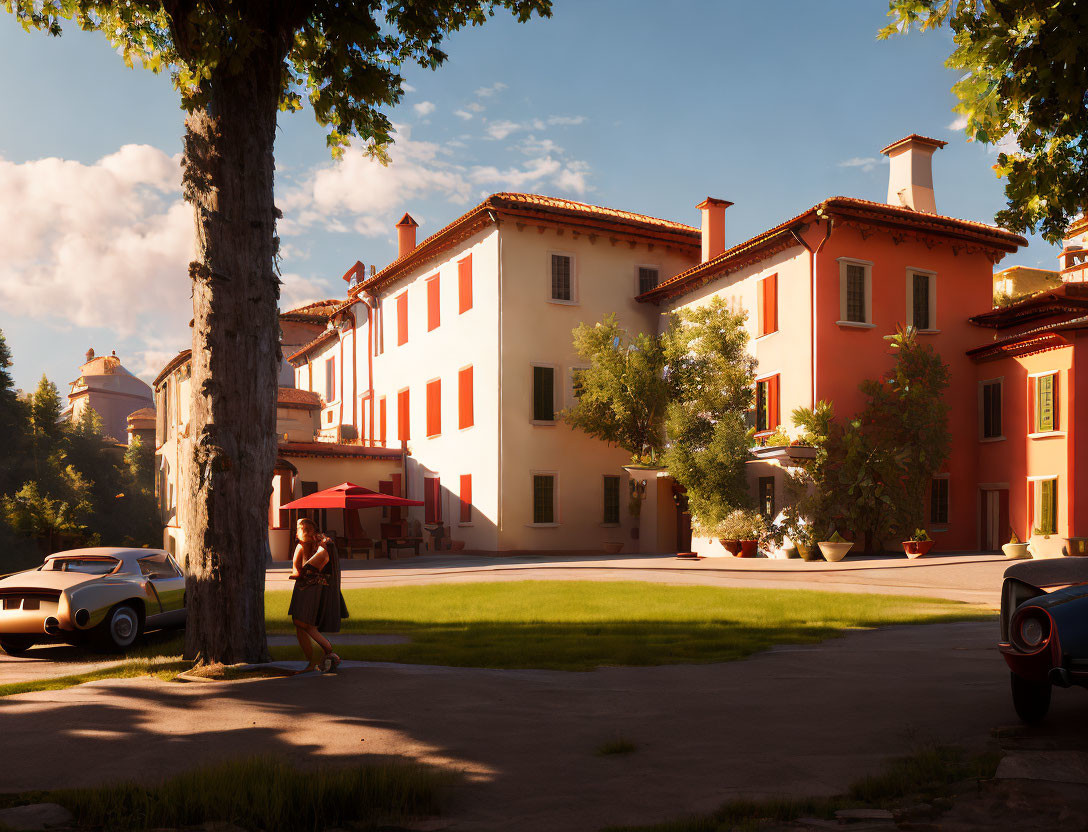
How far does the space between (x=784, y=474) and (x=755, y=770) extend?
21.2 m

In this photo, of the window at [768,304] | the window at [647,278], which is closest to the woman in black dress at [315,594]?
the window at [768,304]

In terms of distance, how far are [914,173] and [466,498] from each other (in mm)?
17989

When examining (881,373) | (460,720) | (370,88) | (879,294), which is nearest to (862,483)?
(881,373)

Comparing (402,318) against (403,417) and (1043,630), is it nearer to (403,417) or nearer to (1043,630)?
(403,417)

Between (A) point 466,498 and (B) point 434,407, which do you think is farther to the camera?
(B) point 434,407

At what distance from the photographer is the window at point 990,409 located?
27.2 meters

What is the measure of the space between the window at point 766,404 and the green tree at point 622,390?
2.86 meters

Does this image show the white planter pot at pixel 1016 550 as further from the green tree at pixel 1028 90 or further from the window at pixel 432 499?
the window at pixel 432 499

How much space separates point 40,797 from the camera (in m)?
4.80

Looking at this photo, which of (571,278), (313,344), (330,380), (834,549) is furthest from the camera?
(313,344)

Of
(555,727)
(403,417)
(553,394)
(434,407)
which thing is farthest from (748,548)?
(555,727)

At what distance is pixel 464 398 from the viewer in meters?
32.7

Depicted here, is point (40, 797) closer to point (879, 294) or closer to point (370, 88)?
point (370, 88)

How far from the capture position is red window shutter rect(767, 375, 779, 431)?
27266mm
